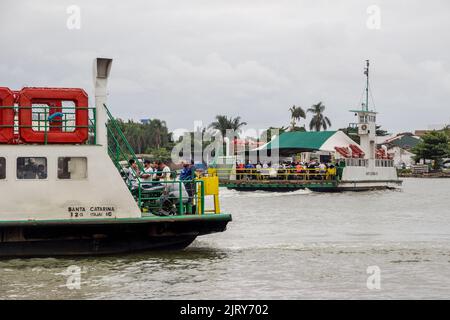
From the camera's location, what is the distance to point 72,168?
1616 cm

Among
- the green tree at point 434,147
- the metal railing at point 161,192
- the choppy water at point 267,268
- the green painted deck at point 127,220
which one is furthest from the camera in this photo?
the green tree at point 434,147

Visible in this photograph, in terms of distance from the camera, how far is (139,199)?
16.7 meters

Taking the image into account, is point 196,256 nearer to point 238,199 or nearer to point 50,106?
point 50,106

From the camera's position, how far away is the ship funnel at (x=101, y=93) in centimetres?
1633

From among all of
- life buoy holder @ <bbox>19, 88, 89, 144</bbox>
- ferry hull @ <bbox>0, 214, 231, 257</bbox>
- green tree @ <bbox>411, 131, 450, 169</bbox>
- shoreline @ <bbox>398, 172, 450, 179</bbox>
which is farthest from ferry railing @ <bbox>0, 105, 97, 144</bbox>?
green tree @ <bbox>411, 131, 450, 169</bbox>

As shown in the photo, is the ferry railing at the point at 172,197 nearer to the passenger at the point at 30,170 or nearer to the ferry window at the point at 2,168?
the passenger at the point at 30,170

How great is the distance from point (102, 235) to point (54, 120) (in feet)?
8.68

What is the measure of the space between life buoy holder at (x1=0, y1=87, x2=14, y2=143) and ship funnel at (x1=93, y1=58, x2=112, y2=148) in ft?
5.80

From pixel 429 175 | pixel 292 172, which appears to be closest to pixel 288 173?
pixel 292 172

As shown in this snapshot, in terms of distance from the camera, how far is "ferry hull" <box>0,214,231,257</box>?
16.0m

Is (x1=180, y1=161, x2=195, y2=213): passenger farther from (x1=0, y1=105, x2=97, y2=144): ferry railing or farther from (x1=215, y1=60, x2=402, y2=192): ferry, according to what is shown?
(x1=215, y1=60, x2=402, y2=192): ferry

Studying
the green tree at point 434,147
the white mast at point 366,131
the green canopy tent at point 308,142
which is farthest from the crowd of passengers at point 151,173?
the green tree at point 434,147

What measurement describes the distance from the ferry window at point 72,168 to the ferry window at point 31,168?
327mm

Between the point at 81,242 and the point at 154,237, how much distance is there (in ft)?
5.26
